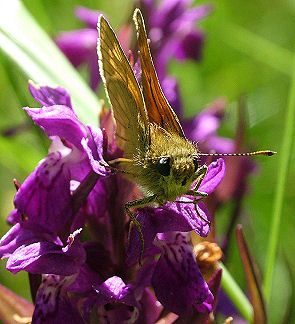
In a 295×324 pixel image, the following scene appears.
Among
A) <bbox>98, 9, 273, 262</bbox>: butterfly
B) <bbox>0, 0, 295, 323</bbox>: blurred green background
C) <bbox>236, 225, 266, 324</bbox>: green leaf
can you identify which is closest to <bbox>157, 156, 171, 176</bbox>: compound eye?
<bbox>98, 9, 273, 262</bbox>: butterfly

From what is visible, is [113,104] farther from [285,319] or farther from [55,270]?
[285,319]

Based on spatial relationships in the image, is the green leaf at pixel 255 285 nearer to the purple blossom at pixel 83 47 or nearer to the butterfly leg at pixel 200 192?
the butterfly leg at pixel 200 192

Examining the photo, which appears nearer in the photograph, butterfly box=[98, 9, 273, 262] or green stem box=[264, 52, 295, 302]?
butterfly box=[98, 9, 273, 262]

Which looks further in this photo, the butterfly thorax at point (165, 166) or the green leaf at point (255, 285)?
the green leaf at point (255, 285)

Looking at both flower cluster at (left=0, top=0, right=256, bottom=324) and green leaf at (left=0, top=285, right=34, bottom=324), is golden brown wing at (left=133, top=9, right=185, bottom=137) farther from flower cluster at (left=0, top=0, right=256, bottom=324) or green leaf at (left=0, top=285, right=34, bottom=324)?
green leaf at (left=0, top=285, right=34, bottom=324)

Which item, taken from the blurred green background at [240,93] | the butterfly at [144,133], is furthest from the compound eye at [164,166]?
the blurred green background at [240,93]

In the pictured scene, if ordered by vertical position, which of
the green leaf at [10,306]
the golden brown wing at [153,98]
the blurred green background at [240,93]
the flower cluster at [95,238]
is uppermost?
the golden brown wing at [153,98]

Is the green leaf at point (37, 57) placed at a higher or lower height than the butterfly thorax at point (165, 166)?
higher

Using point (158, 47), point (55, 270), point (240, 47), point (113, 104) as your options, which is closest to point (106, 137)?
point (113, 104)
